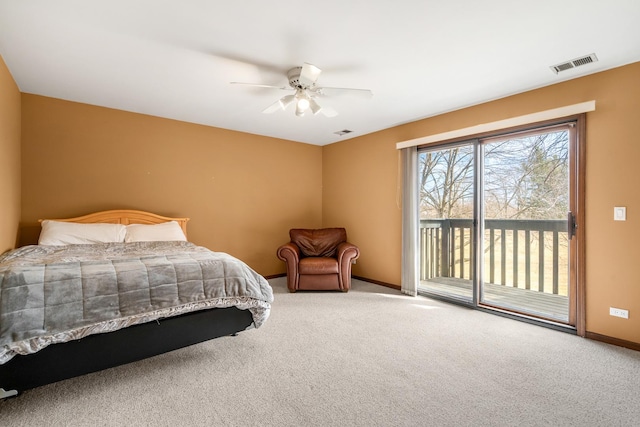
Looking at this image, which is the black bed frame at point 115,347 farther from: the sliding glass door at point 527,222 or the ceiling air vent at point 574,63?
the ceiling air vent at point 574,63

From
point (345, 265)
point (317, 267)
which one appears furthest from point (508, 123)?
point (317, 267)

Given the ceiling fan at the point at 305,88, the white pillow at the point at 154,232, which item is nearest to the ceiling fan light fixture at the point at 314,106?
the ceiling fan at the point at 305,88

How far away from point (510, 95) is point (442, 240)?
7.07 ft

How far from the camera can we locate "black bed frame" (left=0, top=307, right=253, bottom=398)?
1.64 meters

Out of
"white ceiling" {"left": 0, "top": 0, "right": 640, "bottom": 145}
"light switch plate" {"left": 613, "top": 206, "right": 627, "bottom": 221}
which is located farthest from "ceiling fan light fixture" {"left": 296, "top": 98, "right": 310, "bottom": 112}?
"light switch plate" {"left": 613, "top": 206, "right": 627, "bottom": 221}

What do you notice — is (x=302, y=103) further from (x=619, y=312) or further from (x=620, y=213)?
(x=619, y=312)

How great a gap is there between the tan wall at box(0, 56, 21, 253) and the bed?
14.4 inches

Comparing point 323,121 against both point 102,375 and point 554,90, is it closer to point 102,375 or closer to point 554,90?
point 554,90

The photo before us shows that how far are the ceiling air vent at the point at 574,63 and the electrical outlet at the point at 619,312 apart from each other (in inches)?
85.4

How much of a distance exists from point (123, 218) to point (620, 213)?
5293mm

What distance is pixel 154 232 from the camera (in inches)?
141

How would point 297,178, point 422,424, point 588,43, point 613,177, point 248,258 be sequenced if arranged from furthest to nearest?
point 297,178, point 248,258, point 613,177, point 588,43, point 422,424

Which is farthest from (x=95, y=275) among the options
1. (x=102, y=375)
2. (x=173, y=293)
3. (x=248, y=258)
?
(x=248, y=258)

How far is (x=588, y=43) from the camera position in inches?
86.7
